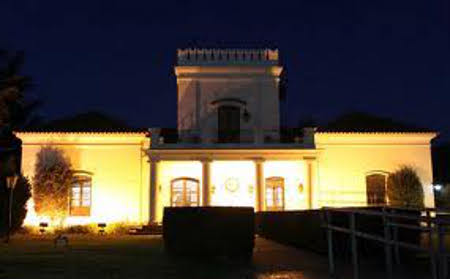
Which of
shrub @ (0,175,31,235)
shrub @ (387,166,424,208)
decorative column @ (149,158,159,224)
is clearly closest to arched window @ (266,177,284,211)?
shrub @ (387,166,424,208)

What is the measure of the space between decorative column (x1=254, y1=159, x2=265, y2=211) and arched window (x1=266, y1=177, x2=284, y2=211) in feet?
5.64

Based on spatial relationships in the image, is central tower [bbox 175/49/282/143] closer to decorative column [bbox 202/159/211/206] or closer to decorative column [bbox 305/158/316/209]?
decorative column [bbox 202/159/211/206]

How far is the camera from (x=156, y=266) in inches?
406

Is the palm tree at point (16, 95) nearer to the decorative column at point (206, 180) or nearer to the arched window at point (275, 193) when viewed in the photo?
the decorative column at point (206, 180)

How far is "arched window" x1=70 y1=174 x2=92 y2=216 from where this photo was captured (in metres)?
24.3

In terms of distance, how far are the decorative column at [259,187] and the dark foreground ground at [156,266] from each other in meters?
9.59

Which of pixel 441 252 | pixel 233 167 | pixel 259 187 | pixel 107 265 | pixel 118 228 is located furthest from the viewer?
pixel 233 167

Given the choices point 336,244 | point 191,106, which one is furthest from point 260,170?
point 336,244

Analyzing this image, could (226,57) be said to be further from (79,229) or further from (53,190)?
(79,229)

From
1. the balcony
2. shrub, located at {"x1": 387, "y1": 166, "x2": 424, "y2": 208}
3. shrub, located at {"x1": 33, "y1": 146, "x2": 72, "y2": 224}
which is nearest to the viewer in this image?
the balcony

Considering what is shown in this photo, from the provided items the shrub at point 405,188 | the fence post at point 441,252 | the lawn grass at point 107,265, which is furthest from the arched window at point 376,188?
the fence post at point 441,252

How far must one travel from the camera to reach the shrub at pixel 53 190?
23656mm

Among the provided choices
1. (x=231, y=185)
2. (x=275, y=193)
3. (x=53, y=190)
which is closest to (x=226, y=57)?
(x=231, y=185)

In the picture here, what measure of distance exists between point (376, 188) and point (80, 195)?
1495 cm
